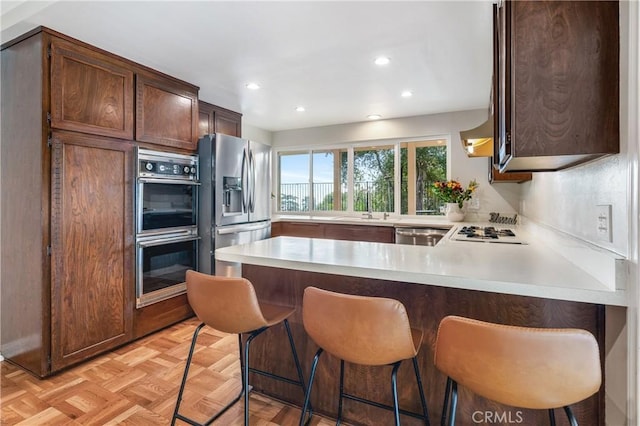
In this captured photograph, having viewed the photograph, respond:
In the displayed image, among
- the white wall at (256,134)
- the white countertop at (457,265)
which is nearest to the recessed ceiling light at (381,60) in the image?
the white countertop at (457,265)

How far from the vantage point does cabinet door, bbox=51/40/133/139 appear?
85.2 inches

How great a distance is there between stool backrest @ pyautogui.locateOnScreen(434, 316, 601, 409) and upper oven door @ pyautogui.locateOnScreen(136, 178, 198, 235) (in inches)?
105

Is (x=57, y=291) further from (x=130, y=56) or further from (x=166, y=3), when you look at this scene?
(x=166, y=3)

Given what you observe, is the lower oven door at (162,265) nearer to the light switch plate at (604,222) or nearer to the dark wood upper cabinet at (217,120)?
the dark wood upper cabinet at (217,120)

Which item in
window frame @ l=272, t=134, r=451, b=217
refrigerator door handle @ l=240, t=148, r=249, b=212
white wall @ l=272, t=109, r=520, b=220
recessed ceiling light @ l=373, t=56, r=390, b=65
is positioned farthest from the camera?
window frame @ l=272, t=134, r=451, b=217

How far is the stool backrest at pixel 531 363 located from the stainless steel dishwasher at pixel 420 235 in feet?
9.28

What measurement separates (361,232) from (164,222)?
7.82ft

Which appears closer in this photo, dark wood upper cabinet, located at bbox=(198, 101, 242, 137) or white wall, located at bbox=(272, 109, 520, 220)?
dark wood upper cabinet, located at bbox=(198, 101, 242, 137)

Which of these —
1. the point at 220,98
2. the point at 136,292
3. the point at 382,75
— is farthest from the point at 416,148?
the point at 136,292

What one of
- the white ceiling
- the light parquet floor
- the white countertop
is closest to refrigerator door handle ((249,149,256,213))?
the white ceiling

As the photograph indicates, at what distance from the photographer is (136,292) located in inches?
105

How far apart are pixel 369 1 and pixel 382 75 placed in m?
1.12

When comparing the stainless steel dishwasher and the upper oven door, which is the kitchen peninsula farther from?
the stainless steel dishwasher

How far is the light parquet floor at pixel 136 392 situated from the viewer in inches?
69.2
